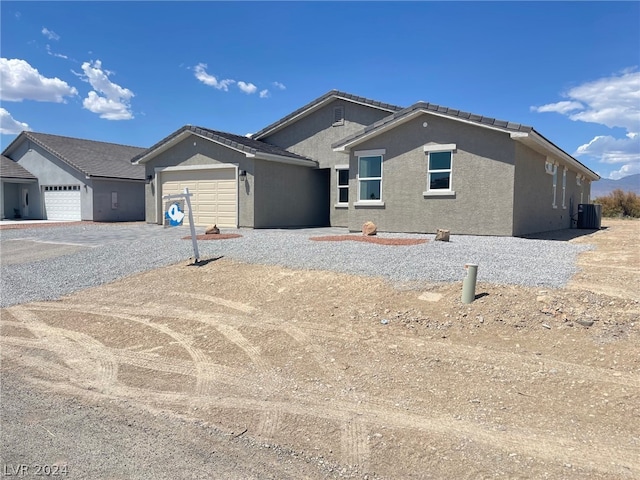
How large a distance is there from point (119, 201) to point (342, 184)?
15.7 metres

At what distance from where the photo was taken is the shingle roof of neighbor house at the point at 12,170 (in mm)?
28513

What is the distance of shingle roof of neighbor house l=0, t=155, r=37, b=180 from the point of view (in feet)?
93.5

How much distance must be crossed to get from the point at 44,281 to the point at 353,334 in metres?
7.48

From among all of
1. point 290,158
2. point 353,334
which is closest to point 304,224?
point 290,158

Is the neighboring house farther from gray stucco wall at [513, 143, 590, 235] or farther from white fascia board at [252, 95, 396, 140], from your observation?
gray stucco wall at [513, 143, 590, 235]

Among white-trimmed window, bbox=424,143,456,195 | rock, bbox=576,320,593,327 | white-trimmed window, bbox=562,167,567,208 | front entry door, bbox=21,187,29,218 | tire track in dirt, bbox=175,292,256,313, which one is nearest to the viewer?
rock, bbox=576,320,593,327

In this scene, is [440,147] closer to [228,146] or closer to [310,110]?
[228,146]

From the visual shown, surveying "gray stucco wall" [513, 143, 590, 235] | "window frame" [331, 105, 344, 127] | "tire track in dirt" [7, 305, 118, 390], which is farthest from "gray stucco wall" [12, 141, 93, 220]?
"gray stucco wall" [513, 143, 590, 235]

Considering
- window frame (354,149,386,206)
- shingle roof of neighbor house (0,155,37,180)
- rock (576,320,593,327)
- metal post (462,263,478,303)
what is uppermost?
shingle roof of neighbor house (0,155,37,180)

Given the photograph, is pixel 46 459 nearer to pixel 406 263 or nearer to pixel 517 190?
pixel 406 263

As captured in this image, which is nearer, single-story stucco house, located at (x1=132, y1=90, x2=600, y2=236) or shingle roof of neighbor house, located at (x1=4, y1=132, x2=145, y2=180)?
single-story stucco house, located at (x1=132, y1=90, x2=600, y2=236)

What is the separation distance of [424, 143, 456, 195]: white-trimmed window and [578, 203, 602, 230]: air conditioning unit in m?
10.9

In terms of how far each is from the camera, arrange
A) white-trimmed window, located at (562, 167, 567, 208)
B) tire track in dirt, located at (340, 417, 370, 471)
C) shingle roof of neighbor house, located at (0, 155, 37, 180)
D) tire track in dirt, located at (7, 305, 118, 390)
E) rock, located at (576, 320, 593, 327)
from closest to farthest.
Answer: tire track in dirt, located at (340, 417, 370, 471)
tire track in dirt, located at (7, 305, 118, 390)
rock, located at (576, 320, 593, 327)
white-trimmed window, located at (562, 167, 567, 208)
shingle roof of neighbor house, located at (0, 155, 37, 180)

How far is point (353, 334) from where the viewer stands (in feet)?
19.5
